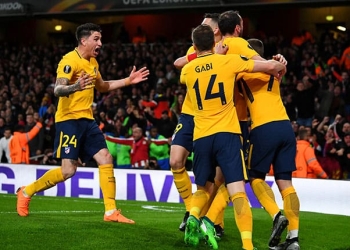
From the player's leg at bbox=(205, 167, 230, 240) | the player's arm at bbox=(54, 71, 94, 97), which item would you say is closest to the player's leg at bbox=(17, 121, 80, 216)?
the player's arm at bbox=(54, 71, 94, 97)

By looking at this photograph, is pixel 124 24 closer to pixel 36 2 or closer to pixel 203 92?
pixel 36 2

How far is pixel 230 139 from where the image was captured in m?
7.92

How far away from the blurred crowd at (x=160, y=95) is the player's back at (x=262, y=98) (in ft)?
26.8

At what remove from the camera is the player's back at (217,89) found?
7934mm

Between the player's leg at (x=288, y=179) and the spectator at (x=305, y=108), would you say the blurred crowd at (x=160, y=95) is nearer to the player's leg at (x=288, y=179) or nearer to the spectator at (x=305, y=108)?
the spectator at (x=305, y=108)

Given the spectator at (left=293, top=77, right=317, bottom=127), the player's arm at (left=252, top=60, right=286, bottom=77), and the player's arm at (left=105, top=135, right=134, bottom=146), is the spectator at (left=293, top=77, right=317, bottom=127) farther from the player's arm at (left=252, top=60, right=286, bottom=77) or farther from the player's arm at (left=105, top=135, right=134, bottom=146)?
the player's arm at (left=252, top=60, right=286, bottom=77)

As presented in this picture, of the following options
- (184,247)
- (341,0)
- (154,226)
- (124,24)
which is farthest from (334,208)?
(124,24)

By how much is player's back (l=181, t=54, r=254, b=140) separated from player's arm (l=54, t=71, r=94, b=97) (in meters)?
1.56

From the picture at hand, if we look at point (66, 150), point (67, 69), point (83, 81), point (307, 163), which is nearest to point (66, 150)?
point (66, 150)

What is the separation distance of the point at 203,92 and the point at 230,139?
21.5 inches

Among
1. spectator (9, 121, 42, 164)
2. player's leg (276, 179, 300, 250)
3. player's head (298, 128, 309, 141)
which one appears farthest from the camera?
spectator (9, 121, 42, 164)

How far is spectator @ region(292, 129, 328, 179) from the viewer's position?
15281 mm

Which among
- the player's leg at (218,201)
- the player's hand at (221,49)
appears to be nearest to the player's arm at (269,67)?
the player's hand at (221,49)

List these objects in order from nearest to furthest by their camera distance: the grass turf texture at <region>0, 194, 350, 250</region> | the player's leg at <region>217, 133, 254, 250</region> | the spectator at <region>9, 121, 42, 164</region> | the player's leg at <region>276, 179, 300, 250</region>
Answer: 1. the player's leg at <region>217, 133, 254, 250</region>
2. the grass turf texture at <region>0, 194, 350, 250</region>
3. the player's leg at <region>276, 179, 300, 250</region>
4. the spectator at <region>9, 121, 42, 164</region>
